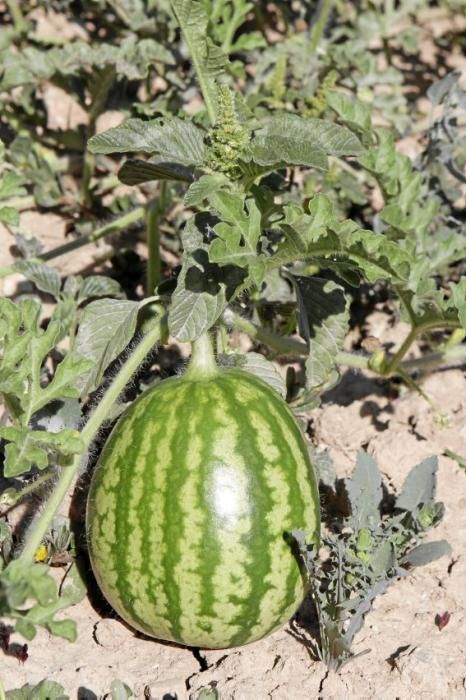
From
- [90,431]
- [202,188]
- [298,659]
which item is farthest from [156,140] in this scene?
[298,659]

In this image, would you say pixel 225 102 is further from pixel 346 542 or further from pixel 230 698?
pixel 230 698

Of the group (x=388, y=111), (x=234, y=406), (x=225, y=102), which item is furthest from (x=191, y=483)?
(x=388, y=111)

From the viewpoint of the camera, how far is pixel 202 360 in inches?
116

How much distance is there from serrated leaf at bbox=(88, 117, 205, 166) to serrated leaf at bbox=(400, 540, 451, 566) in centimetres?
128

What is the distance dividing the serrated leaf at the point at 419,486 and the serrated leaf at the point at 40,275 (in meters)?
1.39

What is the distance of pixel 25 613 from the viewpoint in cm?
228

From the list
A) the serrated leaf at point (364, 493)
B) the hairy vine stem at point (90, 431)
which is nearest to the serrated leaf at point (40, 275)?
the hairy vine stem at point (90, 431)

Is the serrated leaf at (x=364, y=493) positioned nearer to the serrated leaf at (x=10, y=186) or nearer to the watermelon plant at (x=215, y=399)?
the watermelon plant at (x=215, y=399)

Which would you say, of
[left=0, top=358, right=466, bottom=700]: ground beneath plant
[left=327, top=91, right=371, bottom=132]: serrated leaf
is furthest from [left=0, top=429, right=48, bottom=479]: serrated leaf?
[left=327, top=91, right=371, bottom=132]: serrated leaf

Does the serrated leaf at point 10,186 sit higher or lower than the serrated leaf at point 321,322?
higher

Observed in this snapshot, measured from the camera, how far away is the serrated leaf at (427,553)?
288 centimetres

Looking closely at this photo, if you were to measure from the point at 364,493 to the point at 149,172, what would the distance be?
3.85 feet

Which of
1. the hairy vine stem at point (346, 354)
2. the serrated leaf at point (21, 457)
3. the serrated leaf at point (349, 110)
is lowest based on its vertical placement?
the hairy vine stem at point (346, 354)

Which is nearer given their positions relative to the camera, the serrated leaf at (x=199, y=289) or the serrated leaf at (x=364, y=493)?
the serrated leaf at (x=199, y=289)
